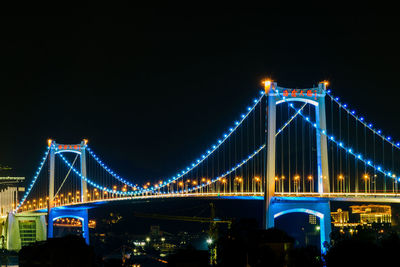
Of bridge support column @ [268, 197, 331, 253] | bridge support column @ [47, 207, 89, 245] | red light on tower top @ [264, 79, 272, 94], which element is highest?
red light on tower top @ [264, 79, 272, 94]

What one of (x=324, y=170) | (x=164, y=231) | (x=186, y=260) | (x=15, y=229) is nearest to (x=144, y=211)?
(x=164, y=231)

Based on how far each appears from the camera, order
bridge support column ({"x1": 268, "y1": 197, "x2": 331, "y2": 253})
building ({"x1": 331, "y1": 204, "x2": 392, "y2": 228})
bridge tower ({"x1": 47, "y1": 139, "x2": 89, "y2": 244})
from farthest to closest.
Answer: building ({"x1": 331, "y1": 204, "x2": 392, "y2": 228}), bridge tower ({"x1": 47, "y1": 139, "x2": 89, "y2": 244}), bridge support column ({"x1": 268, "y1": 197, "x2": 331, "y2": 253})

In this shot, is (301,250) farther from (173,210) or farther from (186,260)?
(173,210)

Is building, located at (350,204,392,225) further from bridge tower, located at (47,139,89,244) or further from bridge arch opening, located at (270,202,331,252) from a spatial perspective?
bridge arch opening, located at (270,202,331,252)

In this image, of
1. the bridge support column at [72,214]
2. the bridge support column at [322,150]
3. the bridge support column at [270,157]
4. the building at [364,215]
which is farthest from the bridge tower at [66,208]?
the building at [364,215]

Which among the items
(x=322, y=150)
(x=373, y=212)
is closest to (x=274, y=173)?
(x=322, y=150)

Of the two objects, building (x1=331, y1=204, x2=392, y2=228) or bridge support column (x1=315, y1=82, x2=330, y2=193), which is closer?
bridge support column (x1=315, y1=82, x2=330, y2=193)

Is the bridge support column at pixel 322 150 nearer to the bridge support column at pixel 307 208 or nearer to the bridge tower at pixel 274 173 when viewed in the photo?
the bridge tower at pixel 274 173

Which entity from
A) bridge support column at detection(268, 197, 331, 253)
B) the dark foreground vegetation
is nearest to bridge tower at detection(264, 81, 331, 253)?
bridge support column at detection(268, 197, 331, 253)
